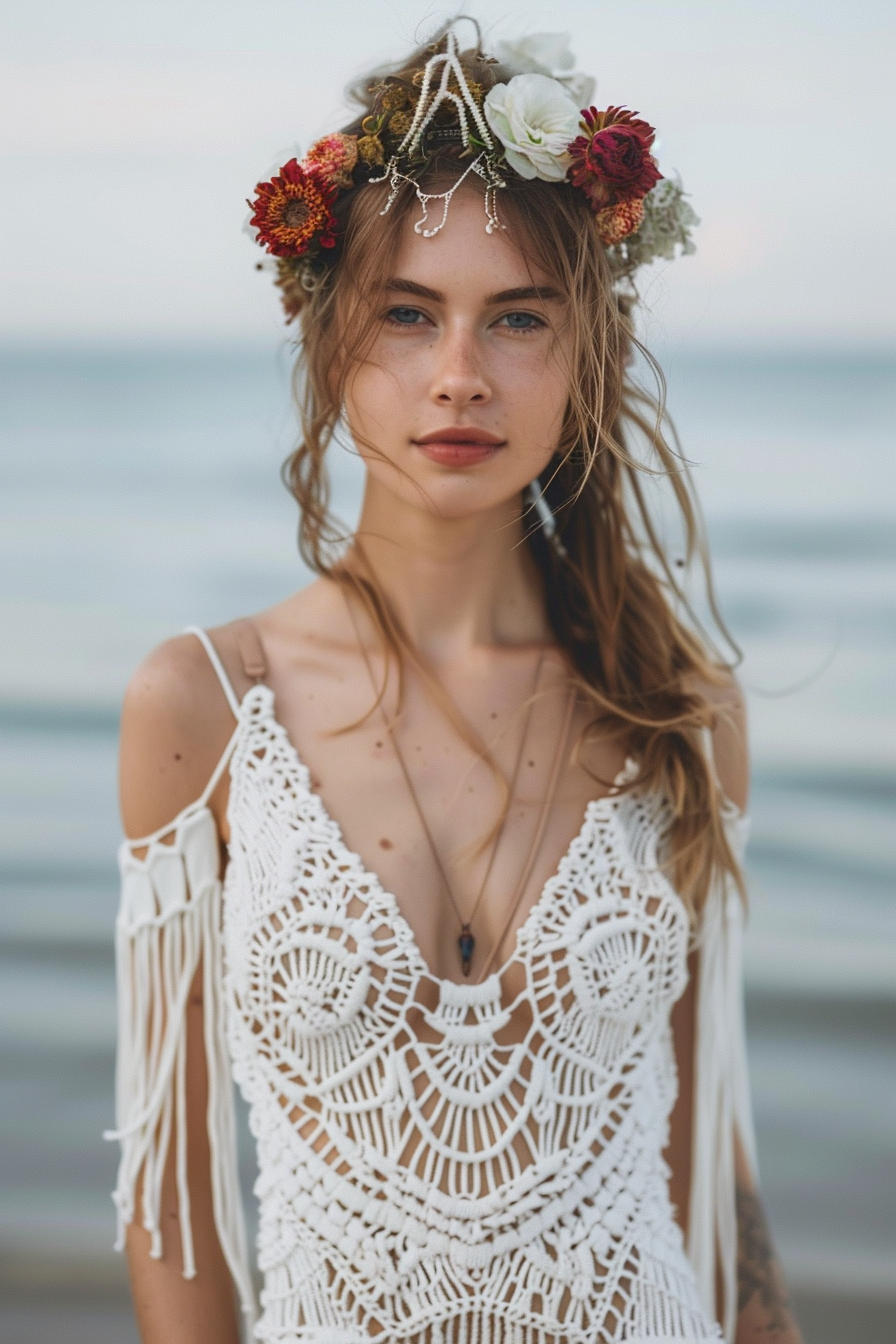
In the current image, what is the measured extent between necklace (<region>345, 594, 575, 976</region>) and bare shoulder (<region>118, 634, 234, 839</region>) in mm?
236

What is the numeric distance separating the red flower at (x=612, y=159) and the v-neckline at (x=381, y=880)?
78cm

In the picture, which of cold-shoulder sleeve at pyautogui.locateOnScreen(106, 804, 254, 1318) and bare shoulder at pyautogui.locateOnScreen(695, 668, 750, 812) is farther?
bare shoulder at pyautogui.locateOnScreen(695, 668, 750, 812)

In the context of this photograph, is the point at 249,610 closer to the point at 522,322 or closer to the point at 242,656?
the point at 242,656

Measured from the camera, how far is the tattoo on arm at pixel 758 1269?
7.40ft

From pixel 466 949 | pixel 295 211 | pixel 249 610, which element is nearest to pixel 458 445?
pixel 295 211

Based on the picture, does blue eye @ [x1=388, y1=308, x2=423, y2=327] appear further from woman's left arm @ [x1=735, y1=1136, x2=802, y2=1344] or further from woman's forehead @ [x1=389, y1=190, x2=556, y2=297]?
woman's left arm @ [x1=735, y1=1136, x2=802, y2=1344]

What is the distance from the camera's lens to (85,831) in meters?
5.61

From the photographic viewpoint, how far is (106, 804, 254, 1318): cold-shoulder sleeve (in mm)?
2057

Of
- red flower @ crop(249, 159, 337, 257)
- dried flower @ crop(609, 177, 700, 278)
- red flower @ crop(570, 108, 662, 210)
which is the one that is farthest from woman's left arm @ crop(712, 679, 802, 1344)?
red flower @ crop(249, 159, 337, 257)

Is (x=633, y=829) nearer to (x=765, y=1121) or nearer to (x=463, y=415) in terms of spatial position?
(x=463, y=415)

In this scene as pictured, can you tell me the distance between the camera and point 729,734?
2.27 metres

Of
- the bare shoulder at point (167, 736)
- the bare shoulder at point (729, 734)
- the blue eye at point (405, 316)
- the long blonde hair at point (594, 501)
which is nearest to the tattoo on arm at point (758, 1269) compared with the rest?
the long blonde hair at point (594, 501)

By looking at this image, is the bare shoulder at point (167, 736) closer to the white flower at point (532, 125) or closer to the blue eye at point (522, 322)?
the blue eye at point (522, 322)

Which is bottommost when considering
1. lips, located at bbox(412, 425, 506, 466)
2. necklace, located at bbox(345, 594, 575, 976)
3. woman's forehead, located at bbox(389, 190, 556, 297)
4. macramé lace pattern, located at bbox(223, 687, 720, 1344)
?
macramé lace pattern, located at bbox(223, 687, 720, 1344)
